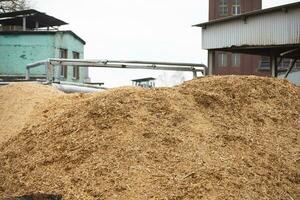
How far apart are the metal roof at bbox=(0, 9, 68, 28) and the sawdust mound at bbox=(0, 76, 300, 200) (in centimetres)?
1993

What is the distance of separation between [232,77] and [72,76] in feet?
52.8

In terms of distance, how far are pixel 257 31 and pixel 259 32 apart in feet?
0.38

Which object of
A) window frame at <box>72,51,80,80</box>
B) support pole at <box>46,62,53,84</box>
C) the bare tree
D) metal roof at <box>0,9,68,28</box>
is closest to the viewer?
support pole at <box>46,62,53,84</box>

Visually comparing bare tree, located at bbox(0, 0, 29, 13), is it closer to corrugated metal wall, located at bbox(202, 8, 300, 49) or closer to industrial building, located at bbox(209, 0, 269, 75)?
corrugated metal wall, located at bbox(202, 8, 300, 49)

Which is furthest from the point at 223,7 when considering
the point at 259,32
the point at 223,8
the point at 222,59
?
the point at 259,32

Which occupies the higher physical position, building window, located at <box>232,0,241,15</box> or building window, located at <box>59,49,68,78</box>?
building window, located at <box>232,0,241,15</box>

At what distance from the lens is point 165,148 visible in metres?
6.08

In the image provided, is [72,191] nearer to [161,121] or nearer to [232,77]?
[161,121]

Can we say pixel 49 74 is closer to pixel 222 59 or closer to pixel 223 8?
pixel 222 59

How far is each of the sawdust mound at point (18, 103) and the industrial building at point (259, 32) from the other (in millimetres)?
11885

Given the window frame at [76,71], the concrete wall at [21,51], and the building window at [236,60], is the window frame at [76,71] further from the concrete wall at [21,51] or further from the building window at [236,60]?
the building window at [236,60]

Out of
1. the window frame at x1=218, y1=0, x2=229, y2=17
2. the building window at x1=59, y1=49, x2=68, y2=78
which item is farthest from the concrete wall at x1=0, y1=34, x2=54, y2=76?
the window frame at x1=218, y1=0, x2=229, y2=17

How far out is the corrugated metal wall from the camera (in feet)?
64.4

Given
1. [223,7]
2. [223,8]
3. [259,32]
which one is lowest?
[259,32]
